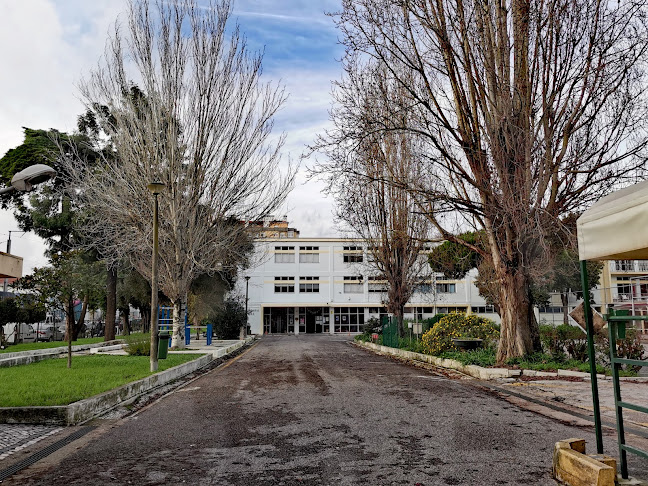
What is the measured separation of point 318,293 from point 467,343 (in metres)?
48.0

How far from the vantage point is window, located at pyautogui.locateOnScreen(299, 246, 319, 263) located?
66375 millimetres

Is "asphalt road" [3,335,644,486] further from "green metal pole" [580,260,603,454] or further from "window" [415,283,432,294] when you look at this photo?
"window" [415,283,432,294]

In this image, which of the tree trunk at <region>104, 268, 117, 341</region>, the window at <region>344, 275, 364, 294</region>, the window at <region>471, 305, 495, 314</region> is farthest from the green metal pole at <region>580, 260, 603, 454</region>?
the window at <region>471, 305, 495, 314</region>

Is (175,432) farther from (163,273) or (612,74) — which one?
(163,273)

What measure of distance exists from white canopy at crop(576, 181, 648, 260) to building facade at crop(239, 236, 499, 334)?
2356 inches

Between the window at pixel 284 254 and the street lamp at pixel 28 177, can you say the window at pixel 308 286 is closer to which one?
the window at pixel 284 254

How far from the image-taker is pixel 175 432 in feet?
23.1

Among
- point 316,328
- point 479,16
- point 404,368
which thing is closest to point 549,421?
point 404,368

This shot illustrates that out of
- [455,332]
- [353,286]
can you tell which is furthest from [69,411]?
[353,286]

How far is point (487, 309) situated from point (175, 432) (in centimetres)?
6306

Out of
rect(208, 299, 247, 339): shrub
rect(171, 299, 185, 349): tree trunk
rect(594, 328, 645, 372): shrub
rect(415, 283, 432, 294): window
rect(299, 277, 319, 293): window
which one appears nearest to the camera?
rect(594, 328, 645, 372): shrub

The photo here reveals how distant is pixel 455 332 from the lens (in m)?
18.3

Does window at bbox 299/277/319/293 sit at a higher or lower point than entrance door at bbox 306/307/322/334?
higher

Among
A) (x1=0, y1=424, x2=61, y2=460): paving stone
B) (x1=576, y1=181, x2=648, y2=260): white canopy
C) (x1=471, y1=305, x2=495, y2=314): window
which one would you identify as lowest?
(x1=0, y1=424, x2=61, y2=460): paving stone
